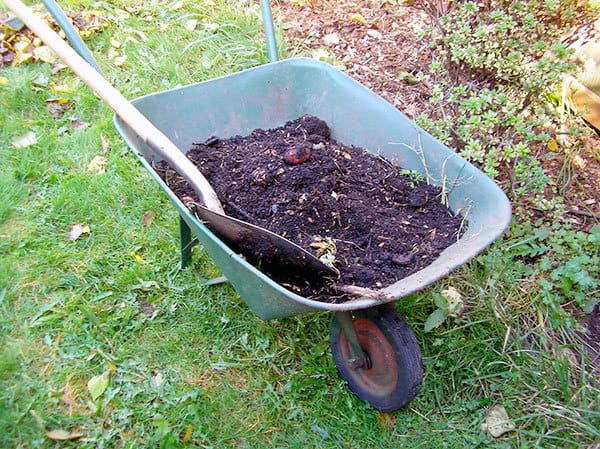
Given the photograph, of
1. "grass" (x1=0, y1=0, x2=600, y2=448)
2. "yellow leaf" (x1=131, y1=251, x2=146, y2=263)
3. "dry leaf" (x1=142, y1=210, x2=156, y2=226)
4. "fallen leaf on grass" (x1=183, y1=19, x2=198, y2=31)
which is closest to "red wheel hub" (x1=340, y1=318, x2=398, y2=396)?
"grass" (x1=0, y1=0, x2=600, y2=448)

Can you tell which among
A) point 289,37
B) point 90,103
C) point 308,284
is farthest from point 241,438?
point 289,37

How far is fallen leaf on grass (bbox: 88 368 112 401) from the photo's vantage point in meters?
1.90

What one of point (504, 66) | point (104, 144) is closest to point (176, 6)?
point (104, 144)

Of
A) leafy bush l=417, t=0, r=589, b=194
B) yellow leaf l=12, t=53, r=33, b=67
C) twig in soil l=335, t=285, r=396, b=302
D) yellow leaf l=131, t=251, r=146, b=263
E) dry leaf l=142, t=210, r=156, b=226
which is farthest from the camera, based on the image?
yellow leaf l=12, t=53, r=33, b=67

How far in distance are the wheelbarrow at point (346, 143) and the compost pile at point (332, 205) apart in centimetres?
7

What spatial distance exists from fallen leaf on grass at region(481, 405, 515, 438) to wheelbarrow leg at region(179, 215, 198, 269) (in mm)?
1326

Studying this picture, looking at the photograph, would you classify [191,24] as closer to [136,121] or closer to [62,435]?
[136,121]

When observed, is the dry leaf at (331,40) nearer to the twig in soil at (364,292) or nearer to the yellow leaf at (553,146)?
the yellow leaf at (553,146)

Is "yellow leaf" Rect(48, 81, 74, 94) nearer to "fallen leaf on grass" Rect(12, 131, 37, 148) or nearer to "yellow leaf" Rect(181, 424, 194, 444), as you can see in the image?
"fallen leaf on grass" Rect(12, 131, 37, 148)

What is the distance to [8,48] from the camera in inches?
132

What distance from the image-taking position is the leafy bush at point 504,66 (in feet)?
6.61

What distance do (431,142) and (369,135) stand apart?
32cm

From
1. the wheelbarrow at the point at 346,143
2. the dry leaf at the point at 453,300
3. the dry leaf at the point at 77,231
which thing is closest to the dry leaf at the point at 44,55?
the dry leaf at the point at 77,231

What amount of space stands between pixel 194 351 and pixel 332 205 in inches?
31.9
